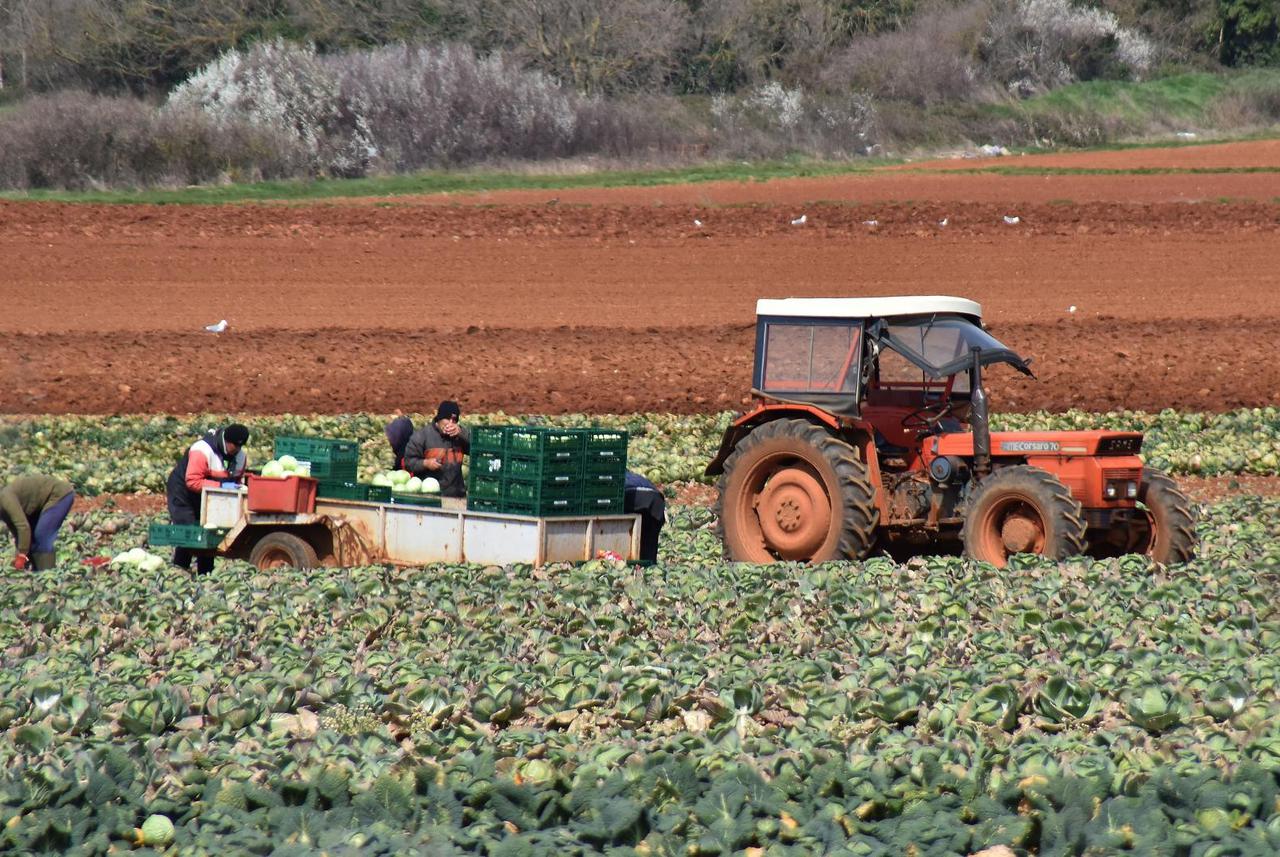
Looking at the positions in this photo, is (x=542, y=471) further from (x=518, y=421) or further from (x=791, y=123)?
(x=791, y=123)

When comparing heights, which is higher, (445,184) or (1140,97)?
(1140,97)

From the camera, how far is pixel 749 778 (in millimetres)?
6184

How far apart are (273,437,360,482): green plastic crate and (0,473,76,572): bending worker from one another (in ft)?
6.04

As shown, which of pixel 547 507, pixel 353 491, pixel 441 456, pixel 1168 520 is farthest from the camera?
pixel 441 456

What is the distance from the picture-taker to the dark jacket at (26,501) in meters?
12.5

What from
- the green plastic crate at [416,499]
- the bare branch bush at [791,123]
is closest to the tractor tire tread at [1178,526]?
the green plastic crate at [416,499]

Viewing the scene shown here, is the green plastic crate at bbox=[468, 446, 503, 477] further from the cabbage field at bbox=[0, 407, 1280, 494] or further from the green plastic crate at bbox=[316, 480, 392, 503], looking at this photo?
the cabbage field at bbox=[0, 407, 1280, 494]

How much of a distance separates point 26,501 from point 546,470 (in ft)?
Result: 14.0

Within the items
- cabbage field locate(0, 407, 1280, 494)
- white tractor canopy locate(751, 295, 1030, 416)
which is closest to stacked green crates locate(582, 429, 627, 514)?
white tractor canopy locate(751, 295, 1030, 416)

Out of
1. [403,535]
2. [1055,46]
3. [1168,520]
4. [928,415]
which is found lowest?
[403,535]

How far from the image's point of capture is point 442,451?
13.0 meters

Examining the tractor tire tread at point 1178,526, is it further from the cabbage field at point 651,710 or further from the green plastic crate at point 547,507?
the green plastic crate at point 547,507

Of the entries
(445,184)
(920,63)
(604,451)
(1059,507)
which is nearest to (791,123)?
(920,63)

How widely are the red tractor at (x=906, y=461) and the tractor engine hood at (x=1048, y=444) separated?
0.01 meters
